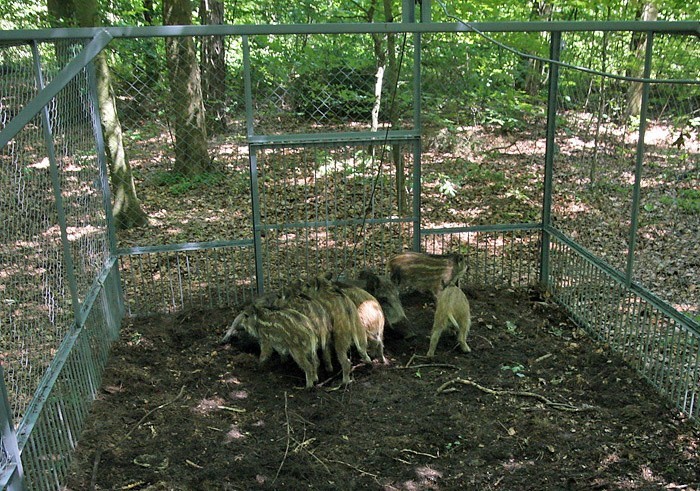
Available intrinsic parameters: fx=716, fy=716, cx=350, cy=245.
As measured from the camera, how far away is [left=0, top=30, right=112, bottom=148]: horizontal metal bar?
3.52 m

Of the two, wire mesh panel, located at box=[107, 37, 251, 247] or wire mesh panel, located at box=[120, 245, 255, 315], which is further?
wire mesh panel, located at box=[107, 37, 251, 247]

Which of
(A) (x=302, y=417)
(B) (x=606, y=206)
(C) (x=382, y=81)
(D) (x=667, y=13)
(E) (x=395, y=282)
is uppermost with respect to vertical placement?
(D) (x=667, y=13)

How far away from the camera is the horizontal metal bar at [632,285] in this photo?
4.92m

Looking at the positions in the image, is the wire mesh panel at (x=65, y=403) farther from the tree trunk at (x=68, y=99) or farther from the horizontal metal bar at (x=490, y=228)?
the horizontal metal bar at (x=490, y=228)

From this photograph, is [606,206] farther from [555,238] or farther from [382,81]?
[382,81]

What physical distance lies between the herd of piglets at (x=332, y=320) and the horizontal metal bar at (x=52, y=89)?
2209 mm

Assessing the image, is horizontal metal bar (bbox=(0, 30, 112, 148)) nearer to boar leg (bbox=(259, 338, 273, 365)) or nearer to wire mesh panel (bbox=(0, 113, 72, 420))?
wire mesh panel (bbox=(0, 113, 72, 420))

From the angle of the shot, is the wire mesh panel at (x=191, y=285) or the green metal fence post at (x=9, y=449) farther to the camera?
the wire mesh panel at (x=191, y=285)

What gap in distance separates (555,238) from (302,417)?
3.25m

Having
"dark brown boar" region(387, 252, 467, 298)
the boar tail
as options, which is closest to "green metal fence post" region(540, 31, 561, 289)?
"dark brown boar" region(387, 252, 467, 298)

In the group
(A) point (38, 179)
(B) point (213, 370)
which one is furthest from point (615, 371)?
(A) point (38, 179)

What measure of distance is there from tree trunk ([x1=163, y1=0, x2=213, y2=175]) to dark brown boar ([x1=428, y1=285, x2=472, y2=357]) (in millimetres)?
3560

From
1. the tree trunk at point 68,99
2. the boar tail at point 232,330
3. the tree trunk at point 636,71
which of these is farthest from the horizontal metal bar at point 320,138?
the tree trunk at point 636,71

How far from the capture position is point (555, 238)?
6863 millimetres
